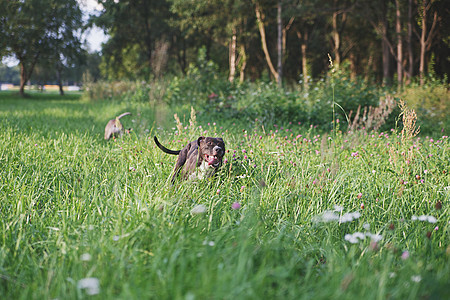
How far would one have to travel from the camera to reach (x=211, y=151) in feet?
10.2

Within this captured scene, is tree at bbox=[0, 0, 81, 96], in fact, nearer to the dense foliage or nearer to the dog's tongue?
the dense foliage

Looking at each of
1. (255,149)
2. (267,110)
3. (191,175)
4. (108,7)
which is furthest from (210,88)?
(108,7)

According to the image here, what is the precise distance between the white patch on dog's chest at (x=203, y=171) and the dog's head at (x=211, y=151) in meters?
0.04

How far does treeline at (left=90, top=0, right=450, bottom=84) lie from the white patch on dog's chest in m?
9.08

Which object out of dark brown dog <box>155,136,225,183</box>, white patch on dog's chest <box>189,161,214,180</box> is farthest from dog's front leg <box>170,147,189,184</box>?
white patch on dog's chest <box>189,161,214,180</box>

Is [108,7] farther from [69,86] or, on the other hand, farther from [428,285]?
[69,86]

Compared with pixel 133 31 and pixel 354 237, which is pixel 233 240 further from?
pixel 133 31

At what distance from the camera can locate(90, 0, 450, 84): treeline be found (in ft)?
52.2

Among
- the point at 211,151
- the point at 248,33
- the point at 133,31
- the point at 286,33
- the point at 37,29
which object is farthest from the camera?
the point at 133,31

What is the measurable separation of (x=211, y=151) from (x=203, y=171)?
0.24 meters

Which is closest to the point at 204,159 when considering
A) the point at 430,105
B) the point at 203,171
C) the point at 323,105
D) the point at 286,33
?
the point at 203,171

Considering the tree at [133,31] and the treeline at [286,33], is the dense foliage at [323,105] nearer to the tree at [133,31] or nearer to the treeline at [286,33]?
the treeline at [286,33]

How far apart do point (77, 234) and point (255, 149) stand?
274 centimetres

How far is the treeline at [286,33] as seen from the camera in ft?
52.2
